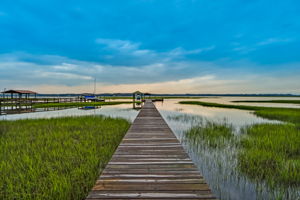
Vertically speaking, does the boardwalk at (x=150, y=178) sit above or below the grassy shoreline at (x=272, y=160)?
above

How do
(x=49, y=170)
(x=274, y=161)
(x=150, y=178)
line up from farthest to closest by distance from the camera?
(x=274, y=161)
(x=49, y=170)
(x=150, y=178)

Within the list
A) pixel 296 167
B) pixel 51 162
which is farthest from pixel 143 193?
pixel 296 167

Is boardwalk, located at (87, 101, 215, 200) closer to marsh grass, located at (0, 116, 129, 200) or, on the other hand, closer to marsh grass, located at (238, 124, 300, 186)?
marsh grass, located at (0, 116, 129, 200)

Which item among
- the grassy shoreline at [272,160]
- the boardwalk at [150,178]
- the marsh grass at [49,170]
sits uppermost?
the boardwalk at [150,178]

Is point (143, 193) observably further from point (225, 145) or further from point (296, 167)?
point (225, 145)

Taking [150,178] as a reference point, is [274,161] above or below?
below

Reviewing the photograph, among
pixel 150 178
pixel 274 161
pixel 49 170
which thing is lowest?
pixel 274 161

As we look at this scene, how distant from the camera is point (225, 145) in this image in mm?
6785

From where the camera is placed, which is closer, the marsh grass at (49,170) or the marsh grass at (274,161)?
the marsh grass at (49,170)

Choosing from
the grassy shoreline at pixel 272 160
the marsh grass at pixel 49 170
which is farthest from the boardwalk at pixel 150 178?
the grassy shoreline at pixel 272 160

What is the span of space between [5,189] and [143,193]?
11.4ft

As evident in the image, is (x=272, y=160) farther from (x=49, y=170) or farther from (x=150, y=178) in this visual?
(x=49, y=170)

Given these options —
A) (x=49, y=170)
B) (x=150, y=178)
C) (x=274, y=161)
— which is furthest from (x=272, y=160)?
(x=49, y=170)

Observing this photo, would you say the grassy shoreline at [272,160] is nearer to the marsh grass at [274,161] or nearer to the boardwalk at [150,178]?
the marsh grass at [274,161]
